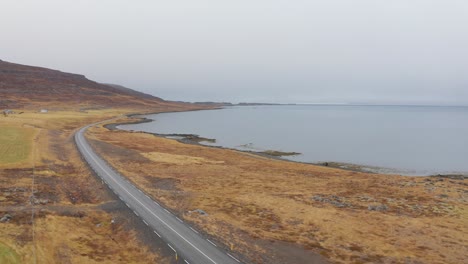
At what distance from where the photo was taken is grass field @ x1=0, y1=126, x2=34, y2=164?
62.2 metres

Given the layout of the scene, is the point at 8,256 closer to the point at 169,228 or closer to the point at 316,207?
the point at 169,228

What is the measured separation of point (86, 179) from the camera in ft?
169

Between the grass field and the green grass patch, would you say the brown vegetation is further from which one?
the grass field

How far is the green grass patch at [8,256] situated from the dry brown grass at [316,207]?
51.9 ft

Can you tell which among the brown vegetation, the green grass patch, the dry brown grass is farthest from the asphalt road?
the green grass patch

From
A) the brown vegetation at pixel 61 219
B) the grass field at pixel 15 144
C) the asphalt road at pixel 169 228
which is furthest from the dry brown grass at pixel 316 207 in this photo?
the grass field at pixel 15 144

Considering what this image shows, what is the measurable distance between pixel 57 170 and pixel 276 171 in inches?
1473

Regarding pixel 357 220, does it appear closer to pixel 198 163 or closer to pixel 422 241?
pixel 422 241

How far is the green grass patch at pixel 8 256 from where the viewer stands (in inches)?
1019

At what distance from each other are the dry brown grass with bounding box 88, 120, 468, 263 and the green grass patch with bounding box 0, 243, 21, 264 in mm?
15811

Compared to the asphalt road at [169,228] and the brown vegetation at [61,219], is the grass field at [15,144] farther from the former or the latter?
the asphalt road at [169,228]

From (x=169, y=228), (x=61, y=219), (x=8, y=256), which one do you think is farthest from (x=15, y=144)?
(x=169, y=228)

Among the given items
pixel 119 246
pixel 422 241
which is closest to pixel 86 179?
pixel 119 246

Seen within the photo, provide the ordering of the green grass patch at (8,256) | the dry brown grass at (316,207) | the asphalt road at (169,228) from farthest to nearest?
the dry brown grass at (316,207), the asphalt road at (169,228), the green grass patch at (8,256)
